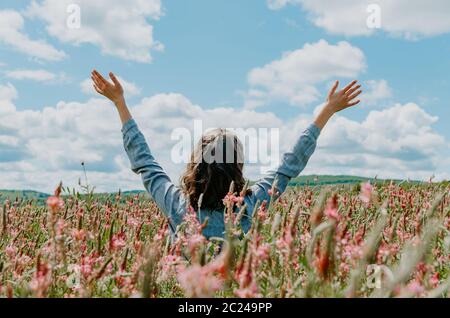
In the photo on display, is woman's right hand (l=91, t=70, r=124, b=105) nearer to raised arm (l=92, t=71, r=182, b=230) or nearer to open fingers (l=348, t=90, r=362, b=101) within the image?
raised arm (l=92, t=71, r=182, b=230)

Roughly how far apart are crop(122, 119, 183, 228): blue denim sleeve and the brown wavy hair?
0.47ft

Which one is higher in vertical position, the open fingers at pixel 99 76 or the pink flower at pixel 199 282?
the open fingers at pixel 99 76

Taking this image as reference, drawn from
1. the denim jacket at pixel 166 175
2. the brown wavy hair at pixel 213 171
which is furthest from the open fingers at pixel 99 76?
the brown wavy hair at pixel 213 171

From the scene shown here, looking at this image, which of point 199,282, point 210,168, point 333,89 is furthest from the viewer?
point 333,89

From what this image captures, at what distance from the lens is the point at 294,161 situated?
14.5 ft

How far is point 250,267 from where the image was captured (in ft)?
5.87

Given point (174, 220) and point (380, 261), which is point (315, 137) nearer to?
point (174, 220)

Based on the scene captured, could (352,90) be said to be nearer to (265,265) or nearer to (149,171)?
(149,171)

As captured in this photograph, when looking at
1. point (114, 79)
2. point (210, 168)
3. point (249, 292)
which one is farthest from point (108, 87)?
point (249, 292)

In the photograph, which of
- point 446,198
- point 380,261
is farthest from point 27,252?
point 446,198

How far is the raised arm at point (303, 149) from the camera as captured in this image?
14.4 ft

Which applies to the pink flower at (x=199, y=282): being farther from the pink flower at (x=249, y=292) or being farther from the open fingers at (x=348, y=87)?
the open fingers at (x=348, y=87)

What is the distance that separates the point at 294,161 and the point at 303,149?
0.41 feet

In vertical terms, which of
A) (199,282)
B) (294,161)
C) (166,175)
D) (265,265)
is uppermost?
(294,161)
